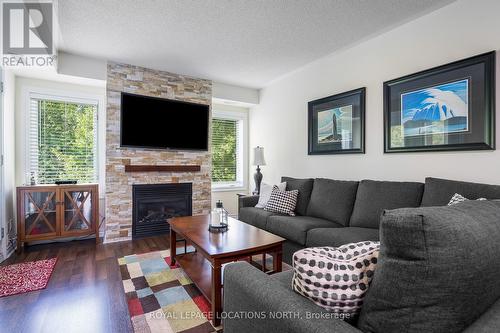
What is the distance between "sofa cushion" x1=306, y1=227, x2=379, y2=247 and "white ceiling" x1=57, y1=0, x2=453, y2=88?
2098mm

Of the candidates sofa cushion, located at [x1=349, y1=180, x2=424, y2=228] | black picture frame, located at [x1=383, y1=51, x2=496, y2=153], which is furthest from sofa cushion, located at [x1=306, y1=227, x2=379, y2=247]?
black picture frame, located at [x1=383, y1=51, x2=496, y2=153]

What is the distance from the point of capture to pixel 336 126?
3.42m

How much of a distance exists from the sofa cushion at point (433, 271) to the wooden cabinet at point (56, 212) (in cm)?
368

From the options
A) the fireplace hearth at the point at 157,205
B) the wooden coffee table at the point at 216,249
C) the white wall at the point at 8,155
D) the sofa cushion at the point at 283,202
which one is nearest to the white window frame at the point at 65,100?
the white wall at the point at 8,155

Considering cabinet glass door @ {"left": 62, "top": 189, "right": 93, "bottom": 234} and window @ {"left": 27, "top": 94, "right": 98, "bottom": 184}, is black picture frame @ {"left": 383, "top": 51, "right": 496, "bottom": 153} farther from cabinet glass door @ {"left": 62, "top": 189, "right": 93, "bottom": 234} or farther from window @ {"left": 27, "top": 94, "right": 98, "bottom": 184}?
window @ {"left": 27, "top": 94, "right": 98, "bottom": 184}

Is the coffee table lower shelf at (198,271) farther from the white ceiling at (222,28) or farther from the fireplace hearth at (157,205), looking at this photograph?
the white ceiling at (222,28)

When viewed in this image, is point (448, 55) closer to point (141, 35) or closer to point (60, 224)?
point (141, 35)

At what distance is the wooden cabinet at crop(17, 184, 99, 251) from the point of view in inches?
122

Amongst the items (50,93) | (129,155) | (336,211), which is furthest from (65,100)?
(336,211)

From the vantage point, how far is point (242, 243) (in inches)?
80.0

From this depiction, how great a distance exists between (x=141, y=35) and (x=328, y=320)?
10.6ft

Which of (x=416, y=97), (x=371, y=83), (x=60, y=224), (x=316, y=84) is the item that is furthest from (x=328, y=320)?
(x=60, y=224)

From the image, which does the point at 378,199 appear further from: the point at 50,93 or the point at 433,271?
the point at 50,93

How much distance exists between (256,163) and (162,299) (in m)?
2.87
